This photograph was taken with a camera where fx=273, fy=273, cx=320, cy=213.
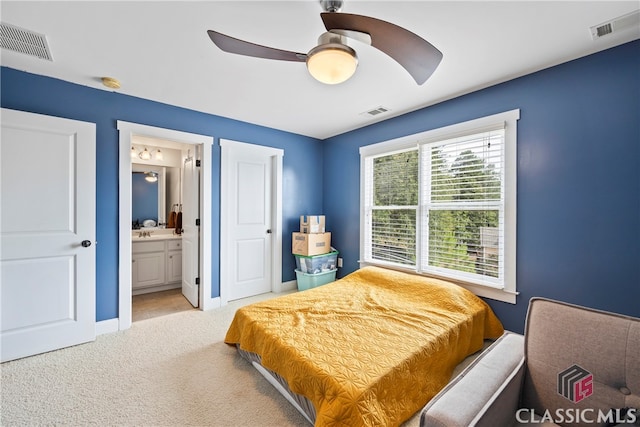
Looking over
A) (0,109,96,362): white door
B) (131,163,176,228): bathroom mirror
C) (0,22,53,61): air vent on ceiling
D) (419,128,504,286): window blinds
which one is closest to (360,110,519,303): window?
(419,128,504,286): window blinds

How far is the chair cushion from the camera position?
1054mm

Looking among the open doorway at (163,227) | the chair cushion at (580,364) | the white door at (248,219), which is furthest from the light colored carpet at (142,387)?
the white door at (248,219)

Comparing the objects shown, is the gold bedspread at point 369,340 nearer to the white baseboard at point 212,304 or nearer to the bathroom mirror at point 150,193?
the white baseboard at point 212,304

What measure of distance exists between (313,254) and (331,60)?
2.82 meters

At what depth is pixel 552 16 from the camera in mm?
1682

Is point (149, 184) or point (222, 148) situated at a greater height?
point (222, 148)

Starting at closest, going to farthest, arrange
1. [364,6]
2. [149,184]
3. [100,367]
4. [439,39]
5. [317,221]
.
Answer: [364,6] → [439,39] → [100,367] → [317,221] → [149,184]

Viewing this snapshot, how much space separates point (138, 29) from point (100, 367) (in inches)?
98.8

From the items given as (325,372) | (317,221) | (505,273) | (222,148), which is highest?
(222,148)

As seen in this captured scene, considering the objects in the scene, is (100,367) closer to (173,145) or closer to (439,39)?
(173,145)

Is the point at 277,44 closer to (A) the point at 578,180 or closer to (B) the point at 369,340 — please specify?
(B) the point at 369,340

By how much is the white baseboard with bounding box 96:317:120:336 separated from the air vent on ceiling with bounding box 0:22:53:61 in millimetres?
2375

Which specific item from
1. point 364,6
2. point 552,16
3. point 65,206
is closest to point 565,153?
point 552,16

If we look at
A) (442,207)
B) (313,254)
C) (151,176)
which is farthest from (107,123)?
(442,207)
